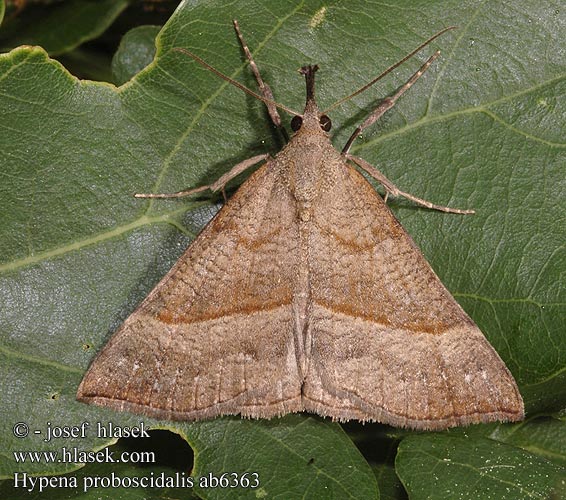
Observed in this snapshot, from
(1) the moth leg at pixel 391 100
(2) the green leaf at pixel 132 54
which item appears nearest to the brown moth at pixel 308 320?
(1) the moth leg at pixel 391 100

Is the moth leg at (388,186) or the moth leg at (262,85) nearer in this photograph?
the moth leg at (262,85)

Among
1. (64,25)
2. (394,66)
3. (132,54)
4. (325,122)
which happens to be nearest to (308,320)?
(325,122)

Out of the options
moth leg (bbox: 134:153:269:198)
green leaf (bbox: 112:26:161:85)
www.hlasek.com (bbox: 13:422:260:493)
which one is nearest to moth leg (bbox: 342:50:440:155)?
moth leg (bbox: 134:153:269:198)

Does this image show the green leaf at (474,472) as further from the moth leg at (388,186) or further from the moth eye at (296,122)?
the moth eye at (296,122)

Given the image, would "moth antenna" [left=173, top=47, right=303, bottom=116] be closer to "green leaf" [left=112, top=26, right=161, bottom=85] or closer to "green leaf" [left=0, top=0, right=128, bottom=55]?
"green leaf" [left=112, top=26, right=161, bottom=85]

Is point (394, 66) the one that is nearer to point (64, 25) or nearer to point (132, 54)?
point (132, 54)

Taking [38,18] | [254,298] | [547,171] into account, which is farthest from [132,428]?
[38,18]
